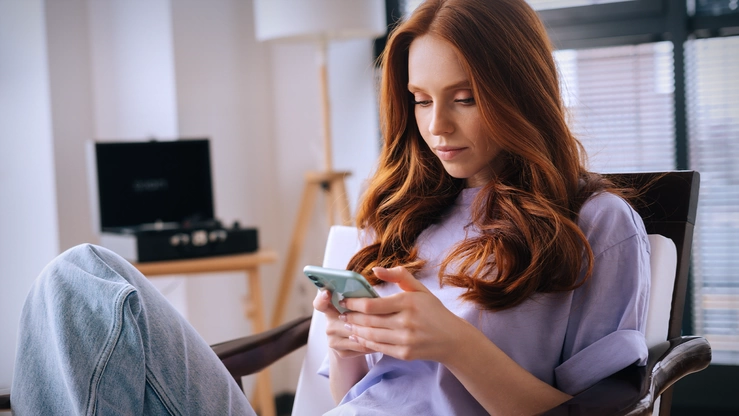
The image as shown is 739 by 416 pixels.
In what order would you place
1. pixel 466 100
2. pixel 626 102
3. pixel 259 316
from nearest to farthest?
pixel 466 100
pixel 259 316
pixel 626 102

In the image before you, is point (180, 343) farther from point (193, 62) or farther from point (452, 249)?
point (193, 62)

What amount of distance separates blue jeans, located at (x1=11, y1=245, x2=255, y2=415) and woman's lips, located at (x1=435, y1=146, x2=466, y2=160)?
0.50 metres

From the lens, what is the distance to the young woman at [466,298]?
1.02m

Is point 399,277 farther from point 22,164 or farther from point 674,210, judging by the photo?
point 22,164

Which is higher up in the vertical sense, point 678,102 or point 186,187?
point 678,102

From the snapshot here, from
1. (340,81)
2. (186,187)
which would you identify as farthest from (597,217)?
(340,81)

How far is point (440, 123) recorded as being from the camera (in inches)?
46.6

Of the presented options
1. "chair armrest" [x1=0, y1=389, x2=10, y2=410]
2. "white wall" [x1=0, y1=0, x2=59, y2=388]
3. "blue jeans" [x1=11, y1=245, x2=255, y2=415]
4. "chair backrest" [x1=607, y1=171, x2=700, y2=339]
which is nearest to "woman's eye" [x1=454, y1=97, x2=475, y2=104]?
"chair backrest" [x1=607, y1=171, x2=700, y2=339]

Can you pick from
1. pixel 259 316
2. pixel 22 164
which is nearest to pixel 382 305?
pixel 259 316

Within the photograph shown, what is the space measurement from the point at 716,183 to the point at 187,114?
6.17ft

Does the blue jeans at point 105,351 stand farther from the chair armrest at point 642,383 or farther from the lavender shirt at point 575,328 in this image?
the chair armrest at point 642,383

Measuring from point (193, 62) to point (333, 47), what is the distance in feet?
1.82

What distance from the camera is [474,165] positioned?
1224 millimetres

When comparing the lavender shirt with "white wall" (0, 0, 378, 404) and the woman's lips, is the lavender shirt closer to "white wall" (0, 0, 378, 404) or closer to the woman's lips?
the woman's lips
